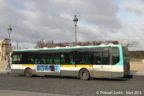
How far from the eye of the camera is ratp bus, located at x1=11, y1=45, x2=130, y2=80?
14961 mm

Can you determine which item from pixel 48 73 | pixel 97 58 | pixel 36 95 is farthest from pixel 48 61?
pixel 36 95

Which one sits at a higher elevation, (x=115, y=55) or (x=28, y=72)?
(x=115, y=55)

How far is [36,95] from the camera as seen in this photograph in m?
8.30

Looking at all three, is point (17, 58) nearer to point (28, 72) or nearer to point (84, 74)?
point (28, 72)

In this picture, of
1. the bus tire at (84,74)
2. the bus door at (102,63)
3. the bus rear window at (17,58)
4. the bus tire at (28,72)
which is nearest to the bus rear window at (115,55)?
the bus door at (102,63)

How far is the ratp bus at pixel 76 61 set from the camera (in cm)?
1496

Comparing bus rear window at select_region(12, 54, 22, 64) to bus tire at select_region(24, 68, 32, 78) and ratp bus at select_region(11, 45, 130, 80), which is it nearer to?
ratp bus at select_region(11, 45, 130, 80)

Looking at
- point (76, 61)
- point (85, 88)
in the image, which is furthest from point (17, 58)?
point (85, 88)

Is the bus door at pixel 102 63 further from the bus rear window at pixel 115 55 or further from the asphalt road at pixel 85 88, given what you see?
the asphalt road at pixel 85 88

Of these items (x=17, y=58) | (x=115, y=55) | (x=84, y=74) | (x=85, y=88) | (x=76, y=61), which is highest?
(x=115, y=55)

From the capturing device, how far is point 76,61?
1666 centimetres

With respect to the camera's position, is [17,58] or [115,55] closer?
[115,55]

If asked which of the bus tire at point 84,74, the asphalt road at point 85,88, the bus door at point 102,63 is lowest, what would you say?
the asphalt road at point 85,88

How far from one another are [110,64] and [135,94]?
568 centimetres
